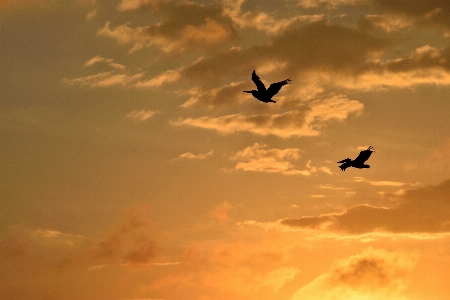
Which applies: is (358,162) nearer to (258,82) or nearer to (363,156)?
(363,156)

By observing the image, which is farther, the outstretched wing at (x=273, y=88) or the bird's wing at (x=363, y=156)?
the bird's wing at (x=363, y=156)

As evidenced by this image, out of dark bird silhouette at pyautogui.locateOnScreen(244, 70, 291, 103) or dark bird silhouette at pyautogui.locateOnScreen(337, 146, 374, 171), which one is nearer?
dark bird silhouette at pyautogui.locateOnScreen(244, 70, 291, 103)

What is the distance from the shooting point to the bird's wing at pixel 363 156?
6347cm

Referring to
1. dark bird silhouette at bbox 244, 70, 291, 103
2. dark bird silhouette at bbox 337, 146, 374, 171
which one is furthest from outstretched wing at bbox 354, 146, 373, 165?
dark bird silhouette at bbox 244, 70, 291, 103

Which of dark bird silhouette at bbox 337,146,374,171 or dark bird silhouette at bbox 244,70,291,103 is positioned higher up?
dark bird silhouette at bbox 244,70,291,103

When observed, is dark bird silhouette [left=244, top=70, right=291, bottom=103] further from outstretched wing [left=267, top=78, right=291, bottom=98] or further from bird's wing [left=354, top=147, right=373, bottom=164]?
bird's wing [left=354, top=147, right=373, bottom=164]

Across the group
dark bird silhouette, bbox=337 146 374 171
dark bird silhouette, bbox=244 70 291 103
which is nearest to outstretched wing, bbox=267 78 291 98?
dark bird silhouette, bbox=244 70 291 103


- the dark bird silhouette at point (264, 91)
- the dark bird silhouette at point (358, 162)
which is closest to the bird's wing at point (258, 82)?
the dark bird silhouette at point (264, 91)

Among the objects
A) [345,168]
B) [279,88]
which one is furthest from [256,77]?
[345,168]

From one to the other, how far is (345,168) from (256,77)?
50.2 ft

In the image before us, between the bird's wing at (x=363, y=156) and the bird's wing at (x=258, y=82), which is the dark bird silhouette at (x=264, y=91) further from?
the bird's wing at (x=363, y=156)

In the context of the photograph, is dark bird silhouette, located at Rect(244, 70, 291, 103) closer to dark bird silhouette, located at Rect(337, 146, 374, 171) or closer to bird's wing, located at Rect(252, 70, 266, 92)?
bird's wing, located at Rect(252, 70, 266, 92)

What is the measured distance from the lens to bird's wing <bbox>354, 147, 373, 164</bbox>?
63.5m

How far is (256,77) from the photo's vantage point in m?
54.8
